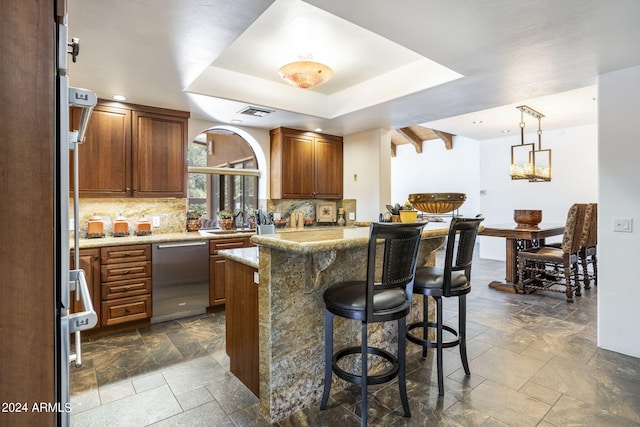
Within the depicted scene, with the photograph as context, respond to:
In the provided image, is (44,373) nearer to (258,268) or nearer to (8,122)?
(8,122)

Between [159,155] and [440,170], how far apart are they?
861 cm

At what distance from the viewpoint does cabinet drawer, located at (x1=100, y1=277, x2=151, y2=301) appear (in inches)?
130

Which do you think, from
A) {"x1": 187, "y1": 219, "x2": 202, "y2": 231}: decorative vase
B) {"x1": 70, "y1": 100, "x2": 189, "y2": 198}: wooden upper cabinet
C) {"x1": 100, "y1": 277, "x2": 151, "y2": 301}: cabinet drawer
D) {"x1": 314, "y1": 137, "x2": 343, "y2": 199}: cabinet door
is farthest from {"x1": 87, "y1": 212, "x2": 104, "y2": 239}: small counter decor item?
{"x1": 314, "y1": 137, "x2": 343, "y2": 199}: cabinet door

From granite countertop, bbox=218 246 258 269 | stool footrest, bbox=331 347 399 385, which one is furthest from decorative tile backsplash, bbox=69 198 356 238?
stool footrest, bbox=331 347 399 385

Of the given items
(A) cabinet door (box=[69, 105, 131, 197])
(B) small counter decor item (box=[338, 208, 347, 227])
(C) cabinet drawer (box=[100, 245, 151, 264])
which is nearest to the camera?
(C) cabinet drawer (box=[100, 245, 151, 264])

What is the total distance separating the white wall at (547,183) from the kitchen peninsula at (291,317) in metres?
6.18

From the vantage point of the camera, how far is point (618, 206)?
9.45ft

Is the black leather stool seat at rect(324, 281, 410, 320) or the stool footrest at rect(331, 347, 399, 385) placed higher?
the black leather stool seat at rect(324, 281, 410, 320)

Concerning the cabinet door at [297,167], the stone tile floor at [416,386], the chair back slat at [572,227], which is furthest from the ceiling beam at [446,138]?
the stone tile floor at [416,386]

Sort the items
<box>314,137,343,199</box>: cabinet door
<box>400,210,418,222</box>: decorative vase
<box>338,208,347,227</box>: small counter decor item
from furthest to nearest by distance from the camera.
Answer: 1. <box>338,208,347,227</box>: small counter decor item
2. <box>314,137,343,199</box>: cabinet door
3. <box>400,210,418,222</box>: decorative vase

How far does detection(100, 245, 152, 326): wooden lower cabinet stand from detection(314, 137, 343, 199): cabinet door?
2.63 metres

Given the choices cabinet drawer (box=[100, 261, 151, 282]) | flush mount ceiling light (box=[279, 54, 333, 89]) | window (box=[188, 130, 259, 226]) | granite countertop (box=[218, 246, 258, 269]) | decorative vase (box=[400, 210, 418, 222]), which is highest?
flush mount ceiling light (box=[279, 54, 333, 89])

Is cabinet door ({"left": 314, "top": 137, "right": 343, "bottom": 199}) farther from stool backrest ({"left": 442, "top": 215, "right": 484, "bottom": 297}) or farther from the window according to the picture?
stool backrest ({"left": 442, "top": 215, "right": 484, "bottom": 297})

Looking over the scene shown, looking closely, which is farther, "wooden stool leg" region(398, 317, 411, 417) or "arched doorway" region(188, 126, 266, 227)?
"arched doorway" region(188, 126, 266, 227)
